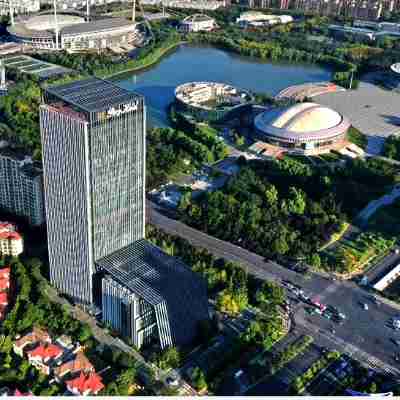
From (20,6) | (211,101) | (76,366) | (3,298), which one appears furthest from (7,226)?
(20,6)

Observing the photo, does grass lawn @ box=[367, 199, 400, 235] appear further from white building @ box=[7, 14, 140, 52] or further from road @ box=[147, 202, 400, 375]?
white building @ box=[7, 14, 140, 52]

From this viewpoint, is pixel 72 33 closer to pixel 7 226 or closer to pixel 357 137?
pixel 357 137

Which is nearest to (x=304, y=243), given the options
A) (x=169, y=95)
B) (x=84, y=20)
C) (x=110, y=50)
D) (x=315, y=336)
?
(x=315, y=336)

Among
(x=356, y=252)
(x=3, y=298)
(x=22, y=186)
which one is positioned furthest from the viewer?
(x=22, y=186)

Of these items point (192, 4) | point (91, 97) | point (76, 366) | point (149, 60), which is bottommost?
point (76, 366)

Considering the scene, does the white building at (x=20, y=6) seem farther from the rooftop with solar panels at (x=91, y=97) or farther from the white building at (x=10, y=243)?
the rooftop with solar panels at (x=91, y=97)

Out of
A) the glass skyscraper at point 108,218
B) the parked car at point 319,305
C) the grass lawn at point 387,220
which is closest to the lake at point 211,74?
the grass lawn at point 387,220

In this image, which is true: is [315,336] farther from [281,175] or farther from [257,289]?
[281,175]

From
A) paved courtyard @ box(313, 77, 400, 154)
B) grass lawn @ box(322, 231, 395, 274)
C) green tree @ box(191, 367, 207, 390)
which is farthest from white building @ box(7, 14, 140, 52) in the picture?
green tree @ box(191, 367, 207, 390)
